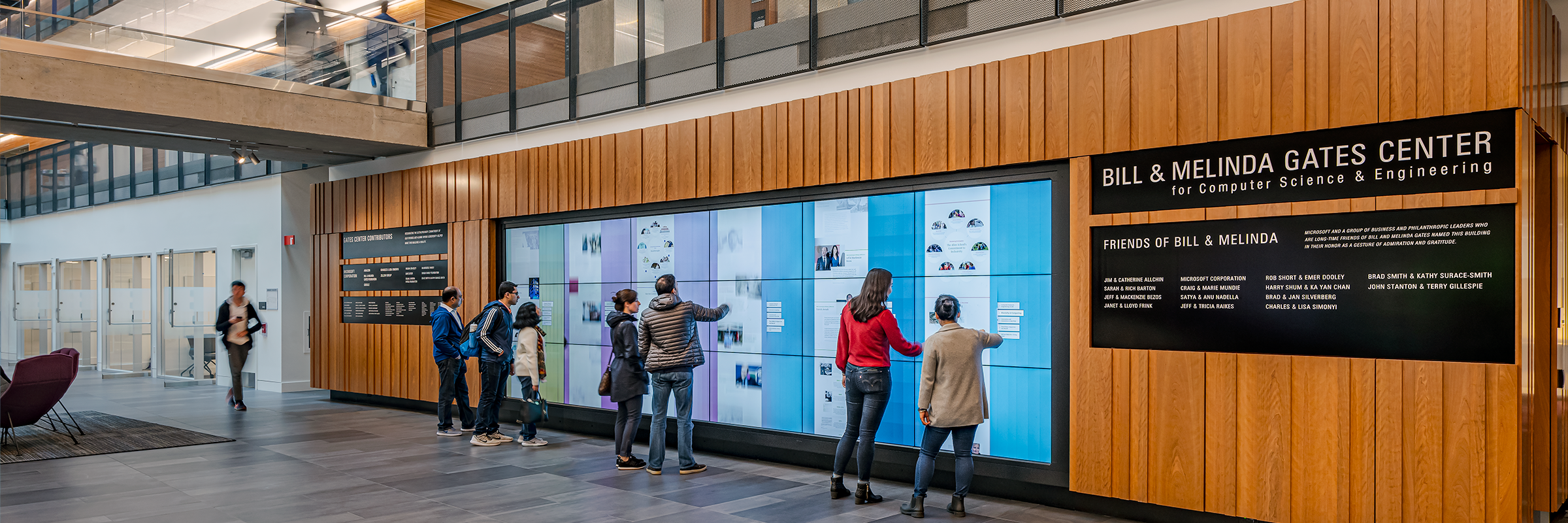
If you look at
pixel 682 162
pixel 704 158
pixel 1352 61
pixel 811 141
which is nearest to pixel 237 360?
pixel 682 162

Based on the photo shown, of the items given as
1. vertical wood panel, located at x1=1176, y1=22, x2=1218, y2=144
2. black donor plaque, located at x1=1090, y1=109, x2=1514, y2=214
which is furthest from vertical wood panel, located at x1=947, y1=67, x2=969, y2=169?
vertical wood panel, located at x1=1176, y1=22, x2=1218, y2=144

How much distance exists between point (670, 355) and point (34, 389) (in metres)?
6.10

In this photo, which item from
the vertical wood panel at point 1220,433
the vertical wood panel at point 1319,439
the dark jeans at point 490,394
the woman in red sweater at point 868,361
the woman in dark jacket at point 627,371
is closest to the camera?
the vertical wood panel at point 1319,439

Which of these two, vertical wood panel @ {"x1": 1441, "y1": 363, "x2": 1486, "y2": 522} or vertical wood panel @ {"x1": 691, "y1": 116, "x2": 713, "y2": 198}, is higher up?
vertical wood panel @ {"x1": 691, "y1": 116, "x2": 713, "y2": 198}

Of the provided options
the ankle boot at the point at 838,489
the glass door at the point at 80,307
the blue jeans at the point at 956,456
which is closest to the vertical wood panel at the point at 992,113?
the blue jeans at the point at 956,456

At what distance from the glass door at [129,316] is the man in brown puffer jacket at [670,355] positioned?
46.3 ft

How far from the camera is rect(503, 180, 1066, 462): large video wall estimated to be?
645cm

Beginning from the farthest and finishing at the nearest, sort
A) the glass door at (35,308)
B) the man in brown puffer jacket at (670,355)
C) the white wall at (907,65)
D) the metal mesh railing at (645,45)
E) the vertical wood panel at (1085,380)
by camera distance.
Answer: the glass door at (35,308) < the man in brown puffer jacket at (670,355) < the metal mesh railing at (645,45) < the vertical wood panel at (1085,380) < the white wall at (907,65)

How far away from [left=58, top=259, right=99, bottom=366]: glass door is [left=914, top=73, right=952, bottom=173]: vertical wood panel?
1879 cm

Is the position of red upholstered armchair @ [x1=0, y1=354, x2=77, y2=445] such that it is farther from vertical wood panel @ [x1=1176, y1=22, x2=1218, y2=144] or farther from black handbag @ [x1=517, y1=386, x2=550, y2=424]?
vertical wood panel @ [x1=1176, y1=22, x2=1218, y2=144]

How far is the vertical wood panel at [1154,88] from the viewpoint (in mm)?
5598

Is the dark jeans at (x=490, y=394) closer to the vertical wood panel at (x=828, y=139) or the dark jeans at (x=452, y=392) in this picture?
the dark jeans at (x=452, y=392)

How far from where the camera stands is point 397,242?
12055 millimetres

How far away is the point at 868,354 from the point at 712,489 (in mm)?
1586
